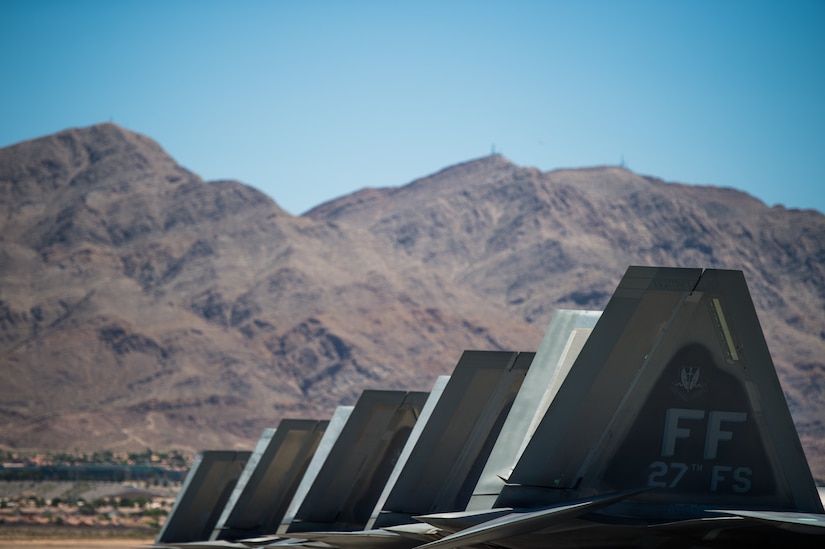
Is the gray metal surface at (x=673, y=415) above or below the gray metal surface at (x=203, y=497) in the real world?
below

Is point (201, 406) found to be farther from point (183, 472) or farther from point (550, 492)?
point (550, 492)

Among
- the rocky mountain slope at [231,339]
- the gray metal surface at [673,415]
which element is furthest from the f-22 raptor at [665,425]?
the rocky mountain slope at [231,339]

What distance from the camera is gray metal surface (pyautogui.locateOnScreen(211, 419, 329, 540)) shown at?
86.2 ft

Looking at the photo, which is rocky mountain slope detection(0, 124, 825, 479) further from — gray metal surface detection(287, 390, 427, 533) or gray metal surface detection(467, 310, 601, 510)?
gray metal surface detection(467, 310, 601, 510)

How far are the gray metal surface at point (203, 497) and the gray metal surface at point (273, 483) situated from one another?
→ 15.2 feet

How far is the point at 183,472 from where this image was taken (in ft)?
387

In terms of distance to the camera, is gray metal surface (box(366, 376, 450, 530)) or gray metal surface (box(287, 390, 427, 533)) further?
gray metal surface (box(287, 390, 427, 533))

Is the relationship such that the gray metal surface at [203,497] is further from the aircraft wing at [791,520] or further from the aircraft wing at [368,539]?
the aircraft wing at [791,520]

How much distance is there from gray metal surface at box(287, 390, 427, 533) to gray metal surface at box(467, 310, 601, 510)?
307 inches

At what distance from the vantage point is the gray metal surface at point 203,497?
102 ft

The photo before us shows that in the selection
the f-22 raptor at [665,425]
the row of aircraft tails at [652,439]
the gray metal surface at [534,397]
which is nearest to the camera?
the row of aircraft tails at [652,439]

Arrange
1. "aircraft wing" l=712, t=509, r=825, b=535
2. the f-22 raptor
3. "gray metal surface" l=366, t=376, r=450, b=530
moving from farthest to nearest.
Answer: "gray metal surface" l=366, t=376, r=450, b=530, the f-22 raptor, "aircraft wing" l=712, t=509, r=825, b=535

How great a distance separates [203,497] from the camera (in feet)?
104

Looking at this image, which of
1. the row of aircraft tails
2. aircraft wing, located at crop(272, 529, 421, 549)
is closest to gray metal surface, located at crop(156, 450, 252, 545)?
aircraft wing, located at crop(272, 529, 421, 549)
